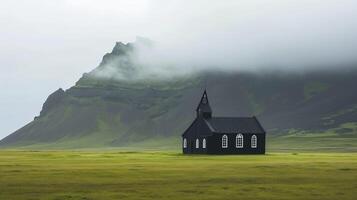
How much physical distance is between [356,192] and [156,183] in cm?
1273

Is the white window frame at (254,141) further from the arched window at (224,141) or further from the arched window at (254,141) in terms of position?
the arched window at (224,141)

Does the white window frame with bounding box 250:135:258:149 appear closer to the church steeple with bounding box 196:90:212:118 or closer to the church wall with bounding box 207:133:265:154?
the church wall with bounding box 207:133:265:154

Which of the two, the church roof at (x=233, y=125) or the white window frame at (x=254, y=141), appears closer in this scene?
the church roof at (x=233, y=125)

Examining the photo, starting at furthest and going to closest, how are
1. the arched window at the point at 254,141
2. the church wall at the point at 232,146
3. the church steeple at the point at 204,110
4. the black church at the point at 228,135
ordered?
the church steeple at the point at 204,110
the arched window at the point at 254,141
the black church at the point at 228,135
the church wall at the point at 232,146

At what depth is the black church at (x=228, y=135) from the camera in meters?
130

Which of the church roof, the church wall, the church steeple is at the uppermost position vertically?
the church steeple

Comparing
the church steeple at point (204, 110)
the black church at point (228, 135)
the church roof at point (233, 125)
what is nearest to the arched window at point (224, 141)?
the black church at point (228, 135)

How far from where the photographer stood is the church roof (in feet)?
431

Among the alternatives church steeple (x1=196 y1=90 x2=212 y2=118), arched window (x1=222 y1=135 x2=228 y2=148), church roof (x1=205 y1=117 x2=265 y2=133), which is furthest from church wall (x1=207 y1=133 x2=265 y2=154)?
church steeple (x1=196 y1=90 x2=212 y2=118)

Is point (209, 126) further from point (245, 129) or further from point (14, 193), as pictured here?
point (14, 193)

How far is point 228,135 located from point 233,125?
283 centimetres

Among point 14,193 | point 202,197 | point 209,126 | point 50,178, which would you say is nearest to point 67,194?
point 14,193

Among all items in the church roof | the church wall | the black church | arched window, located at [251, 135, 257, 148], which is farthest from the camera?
arched window, located at [251, 135, 257, 148]

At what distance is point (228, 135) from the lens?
130875 mm
